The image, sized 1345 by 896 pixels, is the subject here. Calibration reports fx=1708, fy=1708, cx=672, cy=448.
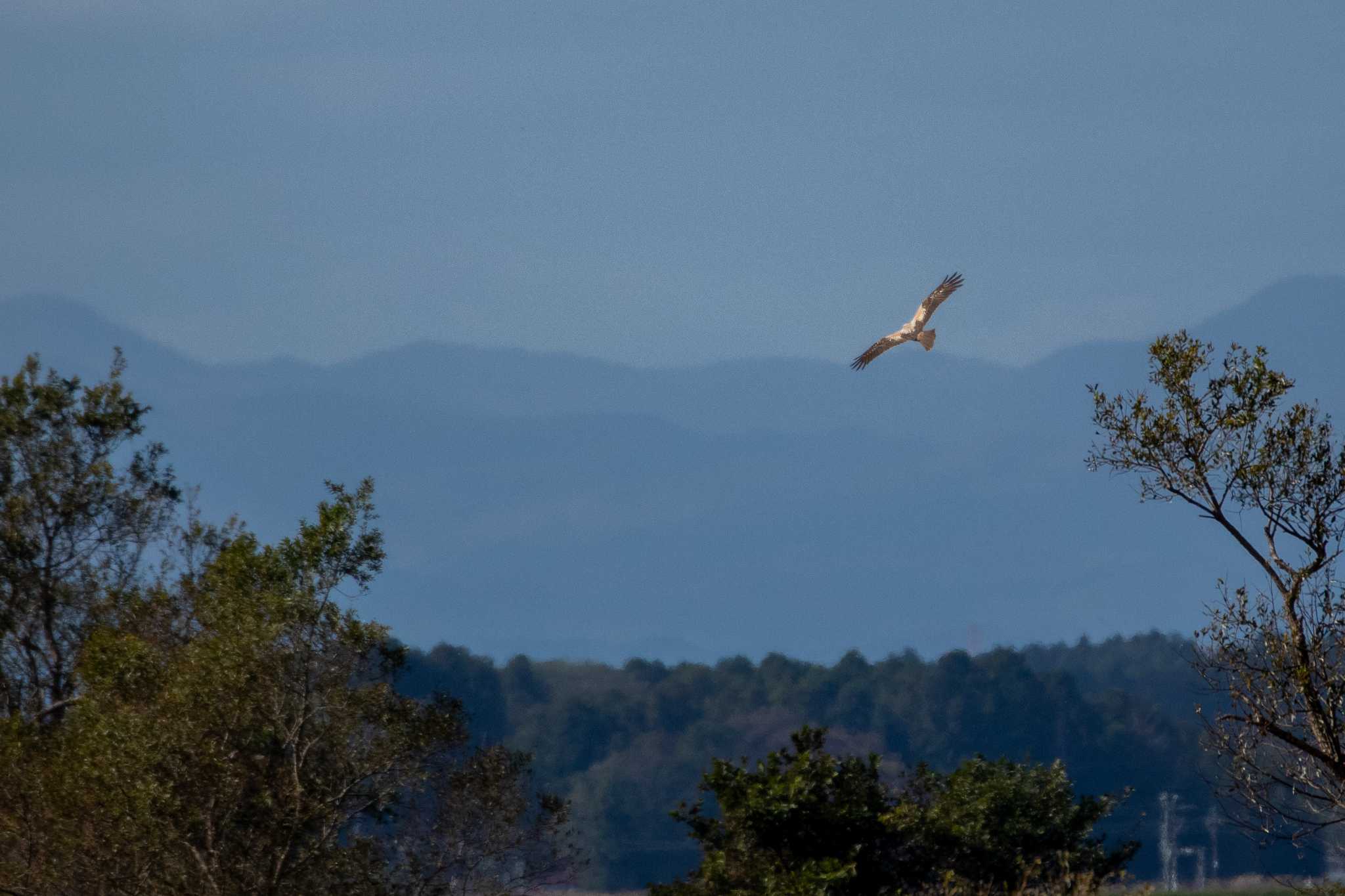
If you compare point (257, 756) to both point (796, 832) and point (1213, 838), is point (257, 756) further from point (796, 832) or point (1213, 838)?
point (1213, 838)

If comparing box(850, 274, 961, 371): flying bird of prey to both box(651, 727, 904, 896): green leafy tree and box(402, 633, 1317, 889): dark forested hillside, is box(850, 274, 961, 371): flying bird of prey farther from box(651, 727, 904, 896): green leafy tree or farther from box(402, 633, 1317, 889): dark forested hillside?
box(402, 633, 1317, 889): dark forested hillside

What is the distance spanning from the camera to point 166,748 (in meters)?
22.6

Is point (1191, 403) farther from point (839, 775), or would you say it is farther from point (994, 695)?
point (994, 695)

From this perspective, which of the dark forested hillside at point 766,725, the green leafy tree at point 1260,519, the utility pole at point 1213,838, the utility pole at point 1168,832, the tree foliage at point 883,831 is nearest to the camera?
the green leafy tree at point 1260,519

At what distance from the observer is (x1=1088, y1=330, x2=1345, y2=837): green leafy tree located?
19.7 m

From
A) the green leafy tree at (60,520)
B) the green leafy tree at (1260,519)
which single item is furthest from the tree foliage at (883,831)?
the green leafy tree at (60,520)

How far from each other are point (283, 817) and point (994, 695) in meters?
142

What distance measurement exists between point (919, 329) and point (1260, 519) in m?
6.43

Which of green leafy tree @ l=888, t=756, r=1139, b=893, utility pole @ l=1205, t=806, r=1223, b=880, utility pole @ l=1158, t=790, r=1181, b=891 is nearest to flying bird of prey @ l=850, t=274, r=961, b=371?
green leafy tree @ l=888, t=756, r=1139, b=893

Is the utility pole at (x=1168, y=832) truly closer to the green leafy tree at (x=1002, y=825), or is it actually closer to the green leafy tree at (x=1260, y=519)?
the green leafy tree at (x=1002, y=825)

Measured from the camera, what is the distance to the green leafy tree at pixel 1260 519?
1969 cm

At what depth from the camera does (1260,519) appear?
2025cm

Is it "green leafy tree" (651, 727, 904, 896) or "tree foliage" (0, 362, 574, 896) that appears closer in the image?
"tree foliage" (0, 362, 574, 896)

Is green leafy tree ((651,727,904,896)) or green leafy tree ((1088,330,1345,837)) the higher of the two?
green leafy tree ((1088,330,1345,837))
